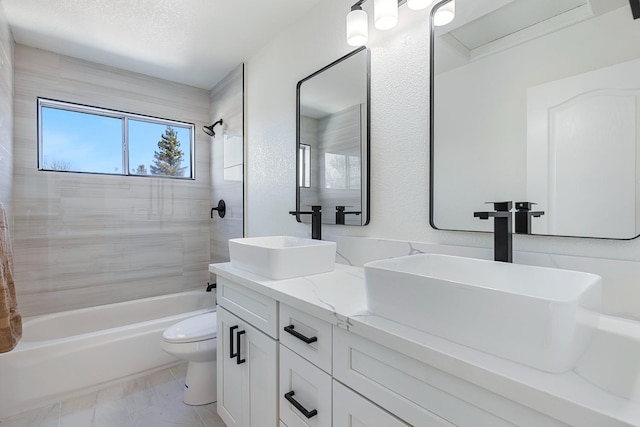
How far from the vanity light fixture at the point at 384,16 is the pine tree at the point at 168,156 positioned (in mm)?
2358

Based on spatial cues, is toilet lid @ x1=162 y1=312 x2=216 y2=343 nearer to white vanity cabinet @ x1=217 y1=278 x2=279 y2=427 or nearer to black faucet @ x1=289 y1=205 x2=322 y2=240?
white vanity cabinet @ x1=217 y1=278 x2=279 y2=427

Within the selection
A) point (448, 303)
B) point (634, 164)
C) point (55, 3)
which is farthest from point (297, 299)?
point (55, 3)

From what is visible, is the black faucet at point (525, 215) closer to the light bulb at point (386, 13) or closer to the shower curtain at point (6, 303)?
the light bulb at point (386, 13)

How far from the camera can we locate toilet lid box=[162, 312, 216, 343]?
189 centimetres

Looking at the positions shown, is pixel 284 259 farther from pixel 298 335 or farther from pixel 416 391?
pixel 416 391

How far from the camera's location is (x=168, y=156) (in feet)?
10.1

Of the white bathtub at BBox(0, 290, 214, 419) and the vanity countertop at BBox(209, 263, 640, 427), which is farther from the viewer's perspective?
the white bathtub at BBox(0, 290, 214, 419)

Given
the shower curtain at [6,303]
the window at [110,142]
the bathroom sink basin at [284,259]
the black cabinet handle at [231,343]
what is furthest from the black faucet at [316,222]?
the window at [110,142]

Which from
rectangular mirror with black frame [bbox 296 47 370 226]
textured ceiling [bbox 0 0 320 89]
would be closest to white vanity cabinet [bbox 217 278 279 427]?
rectangular mirror with black frame [bbox 296 47 370 226]

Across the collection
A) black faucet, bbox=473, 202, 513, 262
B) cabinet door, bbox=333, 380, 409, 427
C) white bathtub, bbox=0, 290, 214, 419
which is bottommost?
white bathtub, bbox=0, 290, 214, 419

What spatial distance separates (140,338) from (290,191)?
1535 millimetres

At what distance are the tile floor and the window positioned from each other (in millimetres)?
1755

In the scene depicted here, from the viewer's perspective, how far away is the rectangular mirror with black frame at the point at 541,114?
0.84m

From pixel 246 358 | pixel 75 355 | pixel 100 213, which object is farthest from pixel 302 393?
pixel 100 213
